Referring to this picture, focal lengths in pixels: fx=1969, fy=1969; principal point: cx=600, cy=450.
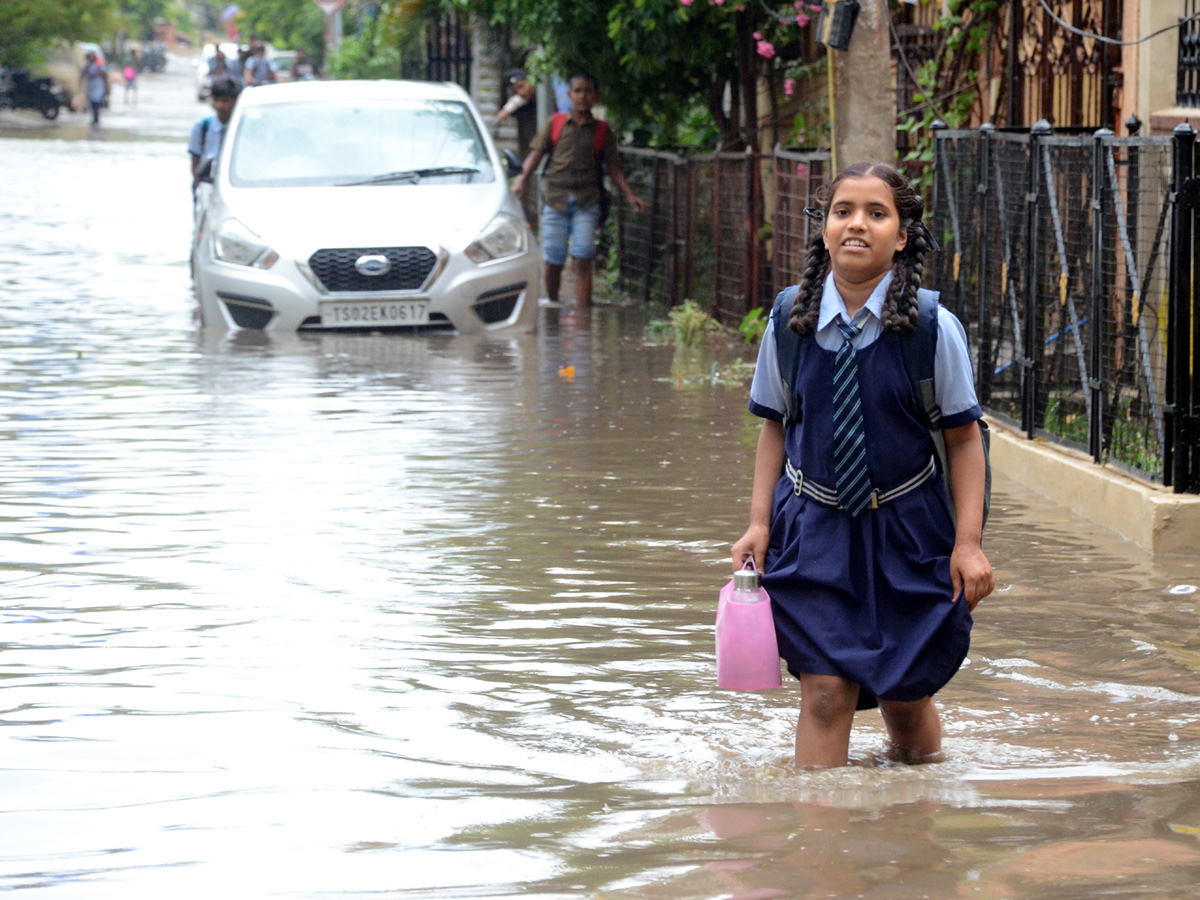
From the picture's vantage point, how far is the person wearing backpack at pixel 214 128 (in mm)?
15719

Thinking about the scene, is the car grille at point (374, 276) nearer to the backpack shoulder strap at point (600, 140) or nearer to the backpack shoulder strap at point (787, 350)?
the backpack shoulder strap at point (600, 140)

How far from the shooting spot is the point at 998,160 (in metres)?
8.62

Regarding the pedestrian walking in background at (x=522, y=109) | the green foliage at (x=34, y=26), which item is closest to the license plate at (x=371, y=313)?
the pedestrian walking in background at (x=522, y=109)

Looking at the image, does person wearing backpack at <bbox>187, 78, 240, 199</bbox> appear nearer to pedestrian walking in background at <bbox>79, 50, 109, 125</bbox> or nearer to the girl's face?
the girl's face

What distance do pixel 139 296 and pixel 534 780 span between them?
11904mm

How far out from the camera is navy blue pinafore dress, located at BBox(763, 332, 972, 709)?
4105 mm

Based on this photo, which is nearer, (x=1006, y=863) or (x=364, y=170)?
(x=1006, y=863)

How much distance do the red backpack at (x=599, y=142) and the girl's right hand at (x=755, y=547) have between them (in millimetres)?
10974

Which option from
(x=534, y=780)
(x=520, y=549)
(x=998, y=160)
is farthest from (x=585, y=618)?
(x=998, y=160)

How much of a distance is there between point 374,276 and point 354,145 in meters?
1.40

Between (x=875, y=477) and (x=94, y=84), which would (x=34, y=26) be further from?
(x=875, y=477)

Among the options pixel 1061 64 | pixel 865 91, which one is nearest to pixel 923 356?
pixel 865 91

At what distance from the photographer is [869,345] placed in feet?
13.5

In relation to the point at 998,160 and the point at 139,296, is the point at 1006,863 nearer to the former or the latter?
the point at 998,160
